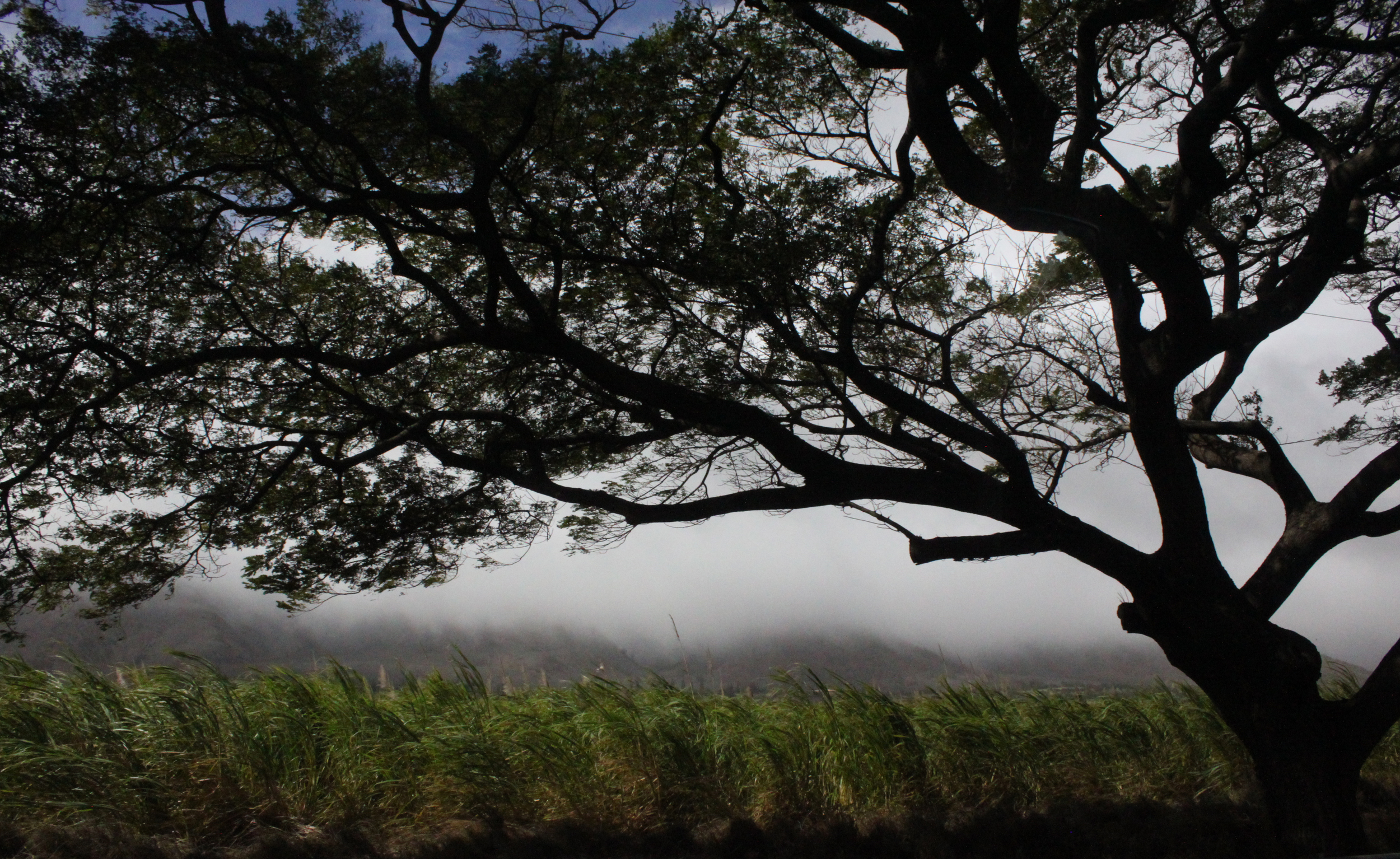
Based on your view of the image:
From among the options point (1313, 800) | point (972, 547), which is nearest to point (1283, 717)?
point (1313, 800)

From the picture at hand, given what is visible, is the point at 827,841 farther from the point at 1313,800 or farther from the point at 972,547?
the point at 1313,800

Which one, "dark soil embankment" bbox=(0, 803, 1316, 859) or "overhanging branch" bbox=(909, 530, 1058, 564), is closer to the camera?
"dark soil embankment" bbox=(0, 803, 1316, 859)

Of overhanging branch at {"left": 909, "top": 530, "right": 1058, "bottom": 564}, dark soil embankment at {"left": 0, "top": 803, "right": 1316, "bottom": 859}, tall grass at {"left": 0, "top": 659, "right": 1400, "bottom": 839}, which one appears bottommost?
dark soil embankment at {"left": 0, "top": 803, "right": 1316, "bottom": 859}

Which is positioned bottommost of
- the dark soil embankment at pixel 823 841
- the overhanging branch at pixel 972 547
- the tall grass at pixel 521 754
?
the dark soil embankment at pixel 823 841

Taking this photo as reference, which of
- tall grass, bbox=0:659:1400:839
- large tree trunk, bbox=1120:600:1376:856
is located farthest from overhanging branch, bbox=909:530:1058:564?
tall grass, bbox=0:659:1400:839

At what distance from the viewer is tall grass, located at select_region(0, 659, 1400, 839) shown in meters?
5.37

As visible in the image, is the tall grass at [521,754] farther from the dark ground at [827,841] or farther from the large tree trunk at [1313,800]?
the large tree trunk at [1313,800]

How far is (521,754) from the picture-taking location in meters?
6.02

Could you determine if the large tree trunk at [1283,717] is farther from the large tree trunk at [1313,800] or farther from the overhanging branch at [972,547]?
the overhanging branch at [972,547]

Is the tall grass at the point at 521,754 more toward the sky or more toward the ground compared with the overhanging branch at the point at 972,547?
more toward the ground

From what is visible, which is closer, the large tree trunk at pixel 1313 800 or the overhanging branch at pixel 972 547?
the large tree trunk at pixel 1313 800

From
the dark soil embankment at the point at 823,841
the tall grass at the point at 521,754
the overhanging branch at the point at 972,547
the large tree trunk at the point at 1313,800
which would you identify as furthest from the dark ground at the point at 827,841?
the overhanging branch at the point at 972,547

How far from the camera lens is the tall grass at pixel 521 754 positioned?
17.6 feet

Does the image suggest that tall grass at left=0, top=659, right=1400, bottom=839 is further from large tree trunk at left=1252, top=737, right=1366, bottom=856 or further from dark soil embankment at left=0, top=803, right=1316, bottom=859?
large tree trunk at left=1252, top=737, right=1366, bottom=856
